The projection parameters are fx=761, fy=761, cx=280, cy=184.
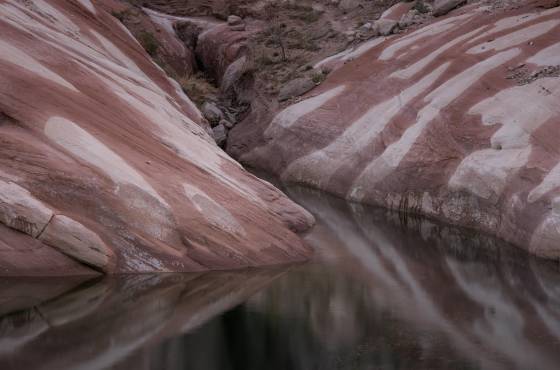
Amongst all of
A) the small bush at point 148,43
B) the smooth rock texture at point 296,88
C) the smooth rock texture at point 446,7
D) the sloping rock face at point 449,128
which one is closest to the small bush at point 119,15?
the small bush at point 148,43

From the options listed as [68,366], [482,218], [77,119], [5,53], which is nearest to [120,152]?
[77,119]

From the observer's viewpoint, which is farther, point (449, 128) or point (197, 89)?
point (197, 89)

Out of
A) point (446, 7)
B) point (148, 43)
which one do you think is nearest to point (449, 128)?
point (446, 7)

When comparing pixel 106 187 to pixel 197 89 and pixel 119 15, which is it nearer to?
pixel 197 89

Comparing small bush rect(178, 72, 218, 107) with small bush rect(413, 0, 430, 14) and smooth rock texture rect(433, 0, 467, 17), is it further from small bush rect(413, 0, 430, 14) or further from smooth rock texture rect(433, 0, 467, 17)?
smooth rock texture rect(433, 0, 467, 17)

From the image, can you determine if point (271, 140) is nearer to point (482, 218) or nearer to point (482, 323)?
point (482, 218)

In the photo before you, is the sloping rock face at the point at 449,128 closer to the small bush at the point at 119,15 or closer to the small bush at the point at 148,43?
the small bush at the point at 148,43

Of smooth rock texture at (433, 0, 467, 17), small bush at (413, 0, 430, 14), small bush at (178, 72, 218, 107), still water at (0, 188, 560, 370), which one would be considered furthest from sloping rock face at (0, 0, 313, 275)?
small bush at (413, 0, 430, 14)

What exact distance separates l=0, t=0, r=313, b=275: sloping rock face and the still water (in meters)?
0.54

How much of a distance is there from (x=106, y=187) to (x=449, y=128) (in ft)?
39.0

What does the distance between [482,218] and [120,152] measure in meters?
9.56

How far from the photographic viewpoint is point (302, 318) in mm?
12227

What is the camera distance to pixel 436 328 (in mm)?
12016

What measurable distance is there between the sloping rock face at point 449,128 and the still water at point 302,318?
2.63 metres
